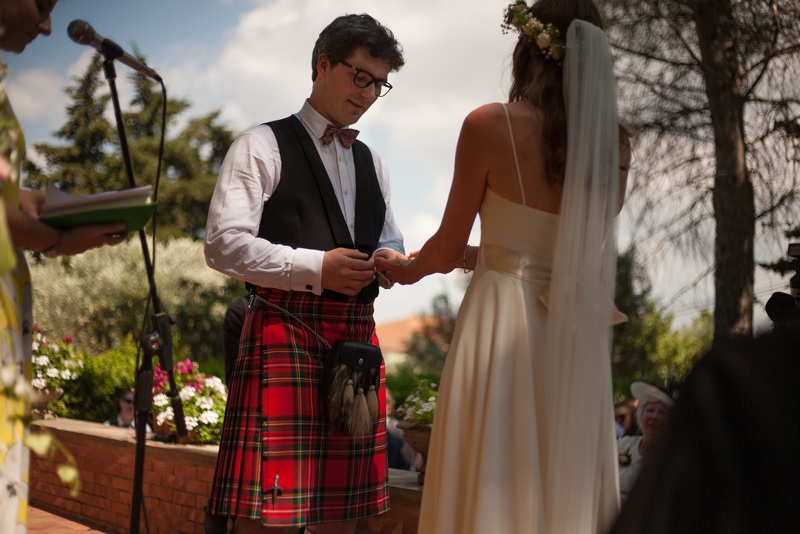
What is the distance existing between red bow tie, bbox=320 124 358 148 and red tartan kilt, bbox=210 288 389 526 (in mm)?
516

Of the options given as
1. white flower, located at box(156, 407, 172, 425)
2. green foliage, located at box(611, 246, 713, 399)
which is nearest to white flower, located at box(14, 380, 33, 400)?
green foliage, located at box(611, 246, 713, 399)

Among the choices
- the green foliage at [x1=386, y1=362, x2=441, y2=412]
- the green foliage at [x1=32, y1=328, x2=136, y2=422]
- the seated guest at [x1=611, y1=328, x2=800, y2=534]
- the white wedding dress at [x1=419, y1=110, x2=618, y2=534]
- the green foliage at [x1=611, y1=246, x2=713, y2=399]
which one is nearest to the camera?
the seated guest at [x1=611, y1=328, x2=800, y2=534]

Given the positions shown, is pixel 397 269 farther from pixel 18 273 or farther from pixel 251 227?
pixel 18 273

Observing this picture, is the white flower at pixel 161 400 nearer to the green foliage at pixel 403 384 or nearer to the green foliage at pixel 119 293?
the green foliage at pixel 403 384

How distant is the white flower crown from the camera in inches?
86.6

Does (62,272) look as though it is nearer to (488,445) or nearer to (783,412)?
(488,445)

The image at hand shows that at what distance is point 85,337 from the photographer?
715 inches

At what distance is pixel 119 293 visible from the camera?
1847 centimetres

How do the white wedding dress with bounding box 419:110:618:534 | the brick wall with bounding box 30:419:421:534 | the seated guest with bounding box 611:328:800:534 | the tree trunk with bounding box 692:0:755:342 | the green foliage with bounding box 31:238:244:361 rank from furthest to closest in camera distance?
the green foliage with bounding box 31:238:244:361, the tree trunk with bounding box 692:0:755:342, the brick wall with bounding box 30:419:421:534, the white wedding dress with bounding box 419:110:618:534, the seated guest with bounding box 611:328:800:534

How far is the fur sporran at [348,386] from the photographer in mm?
2521

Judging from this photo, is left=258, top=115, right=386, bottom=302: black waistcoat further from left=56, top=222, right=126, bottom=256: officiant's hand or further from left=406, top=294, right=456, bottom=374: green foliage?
left=406, top=294, right=456, bottom=374: green foliage

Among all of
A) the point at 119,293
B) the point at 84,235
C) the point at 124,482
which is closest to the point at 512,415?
the point at 84,235

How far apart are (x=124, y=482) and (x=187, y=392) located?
723 mm

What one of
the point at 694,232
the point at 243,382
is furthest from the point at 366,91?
the point at 694,232
